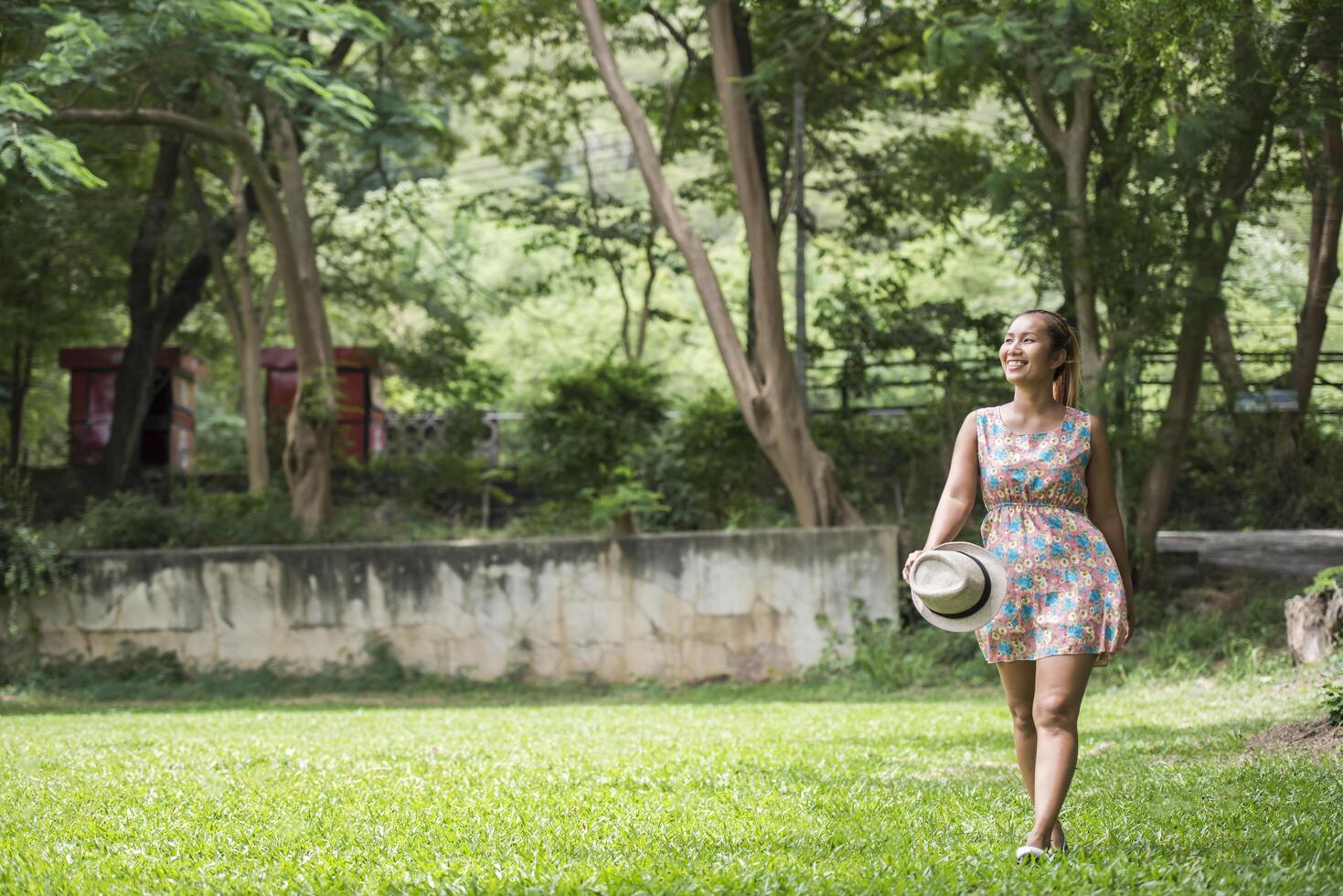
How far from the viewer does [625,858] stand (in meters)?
4.69

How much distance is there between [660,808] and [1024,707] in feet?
5.15

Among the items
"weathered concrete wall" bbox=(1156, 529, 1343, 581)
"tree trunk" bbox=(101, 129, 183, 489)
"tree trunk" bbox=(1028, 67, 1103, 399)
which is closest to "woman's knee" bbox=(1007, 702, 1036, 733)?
"tree trunk" bbox=(1028, 67, 1103, 399)

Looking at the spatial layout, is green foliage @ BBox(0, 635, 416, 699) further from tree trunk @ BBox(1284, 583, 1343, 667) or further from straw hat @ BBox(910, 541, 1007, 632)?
straw hat @ BBox(910, 541, 1007, 632)

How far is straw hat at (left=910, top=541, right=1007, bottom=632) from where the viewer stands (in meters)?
4.57

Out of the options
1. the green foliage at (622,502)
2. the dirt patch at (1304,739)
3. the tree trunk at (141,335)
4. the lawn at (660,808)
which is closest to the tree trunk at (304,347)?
the tree trunk at (141,335)

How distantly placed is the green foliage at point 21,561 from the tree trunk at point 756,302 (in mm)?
7141

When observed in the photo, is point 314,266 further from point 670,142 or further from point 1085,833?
point 1085,833

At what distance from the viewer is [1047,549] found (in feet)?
15.7

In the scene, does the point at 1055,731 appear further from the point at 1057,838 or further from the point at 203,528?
the point at 203,528

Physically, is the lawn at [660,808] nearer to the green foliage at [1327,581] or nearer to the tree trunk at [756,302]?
the green foliage at [1327,581]

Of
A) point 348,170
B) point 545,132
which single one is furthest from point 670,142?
point 348,170

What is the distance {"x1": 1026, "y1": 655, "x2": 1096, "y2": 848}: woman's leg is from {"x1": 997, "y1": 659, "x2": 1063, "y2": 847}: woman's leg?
15 cm

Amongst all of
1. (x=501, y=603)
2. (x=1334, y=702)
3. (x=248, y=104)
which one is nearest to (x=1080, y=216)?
(x=501, y=603)

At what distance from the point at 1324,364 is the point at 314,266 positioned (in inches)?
617
